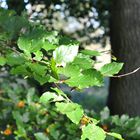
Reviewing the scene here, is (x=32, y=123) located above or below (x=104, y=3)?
below

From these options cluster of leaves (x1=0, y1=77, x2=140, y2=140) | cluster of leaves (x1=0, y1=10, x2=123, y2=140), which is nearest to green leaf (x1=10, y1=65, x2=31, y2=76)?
cluster of leaves (x1=0, y1=10, x2=123, y2=140)

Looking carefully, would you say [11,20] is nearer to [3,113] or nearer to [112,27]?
[3,113]

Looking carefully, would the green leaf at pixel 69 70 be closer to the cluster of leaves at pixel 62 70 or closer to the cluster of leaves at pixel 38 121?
the cluster of leaves at pixel 62 70

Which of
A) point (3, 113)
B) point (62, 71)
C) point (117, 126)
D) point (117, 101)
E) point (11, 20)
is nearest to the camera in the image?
point (62, 71)

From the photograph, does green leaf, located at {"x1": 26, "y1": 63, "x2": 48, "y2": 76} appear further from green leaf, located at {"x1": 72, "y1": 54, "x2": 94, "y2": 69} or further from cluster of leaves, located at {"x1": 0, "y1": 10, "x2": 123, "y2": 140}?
green leaf, located at {"x1": 72, "y1": 54, "x2": 94, "y2": 69}

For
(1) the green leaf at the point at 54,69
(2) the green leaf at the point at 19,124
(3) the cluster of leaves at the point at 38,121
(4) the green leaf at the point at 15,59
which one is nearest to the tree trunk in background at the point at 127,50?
(3) the cluster of leaves at the point at 38,121

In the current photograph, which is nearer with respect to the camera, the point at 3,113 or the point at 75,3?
the point at 3,113

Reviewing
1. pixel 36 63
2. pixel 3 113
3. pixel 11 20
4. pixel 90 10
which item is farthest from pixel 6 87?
pixel 36 63
